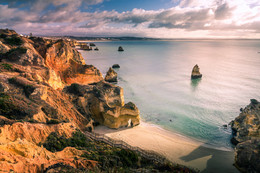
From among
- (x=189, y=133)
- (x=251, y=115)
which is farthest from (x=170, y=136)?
(x=251, y=115)

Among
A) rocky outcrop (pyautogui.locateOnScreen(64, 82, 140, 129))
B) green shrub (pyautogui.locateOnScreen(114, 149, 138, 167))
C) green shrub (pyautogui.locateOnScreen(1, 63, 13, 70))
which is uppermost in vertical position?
green shrub (pyautogui.locateOnScreen(1, 63, 13, 70))

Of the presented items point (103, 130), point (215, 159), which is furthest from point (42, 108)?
point (215, 159)

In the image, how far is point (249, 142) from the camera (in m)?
16.0

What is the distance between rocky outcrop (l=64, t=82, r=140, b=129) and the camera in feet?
74.4

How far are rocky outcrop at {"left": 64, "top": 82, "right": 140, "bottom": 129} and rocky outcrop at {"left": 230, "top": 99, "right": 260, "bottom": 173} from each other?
549 inches

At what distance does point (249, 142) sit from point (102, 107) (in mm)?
18254

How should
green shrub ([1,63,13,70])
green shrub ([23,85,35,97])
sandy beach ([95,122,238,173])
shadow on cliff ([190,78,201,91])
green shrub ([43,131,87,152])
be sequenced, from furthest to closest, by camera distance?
1. shadow on cliff ([190,78,201,91])
2. green shrub ([1,63,13,70])
3. sandy beach ([95,122,238,173])
4. green shrub ([23,85,35,97])
5. green shrub ([43,131,87,152])

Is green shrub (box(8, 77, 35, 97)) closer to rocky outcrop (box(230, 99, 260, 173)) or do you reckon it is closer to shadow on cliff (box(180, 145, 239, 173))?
shadow on cliff (box(180, 145, 239, 173))

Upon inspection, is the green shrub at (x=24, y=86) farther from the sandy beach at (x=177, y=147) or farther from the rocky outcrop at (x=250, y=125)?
the rocky outcrop at (x=250, y=125)

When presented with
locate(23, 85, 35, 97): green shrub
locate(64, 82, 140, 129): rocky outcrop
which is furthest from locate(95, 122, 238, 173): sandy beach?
locate(23, 85, 35, 97): green shrub

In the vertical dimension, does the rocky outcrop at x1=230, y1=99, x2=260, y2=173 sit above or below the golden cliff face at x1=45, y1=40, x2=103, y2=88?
below

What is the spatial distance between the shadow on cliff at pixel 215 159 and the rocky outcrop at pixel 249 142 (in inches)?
55.8

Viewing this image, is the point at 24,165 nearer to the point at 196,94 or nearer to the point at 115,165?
the point at 115,165

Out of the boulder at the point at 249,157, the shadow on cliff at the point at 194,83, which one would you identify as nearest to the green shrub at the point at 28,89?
the boulder at the point at 249,157
